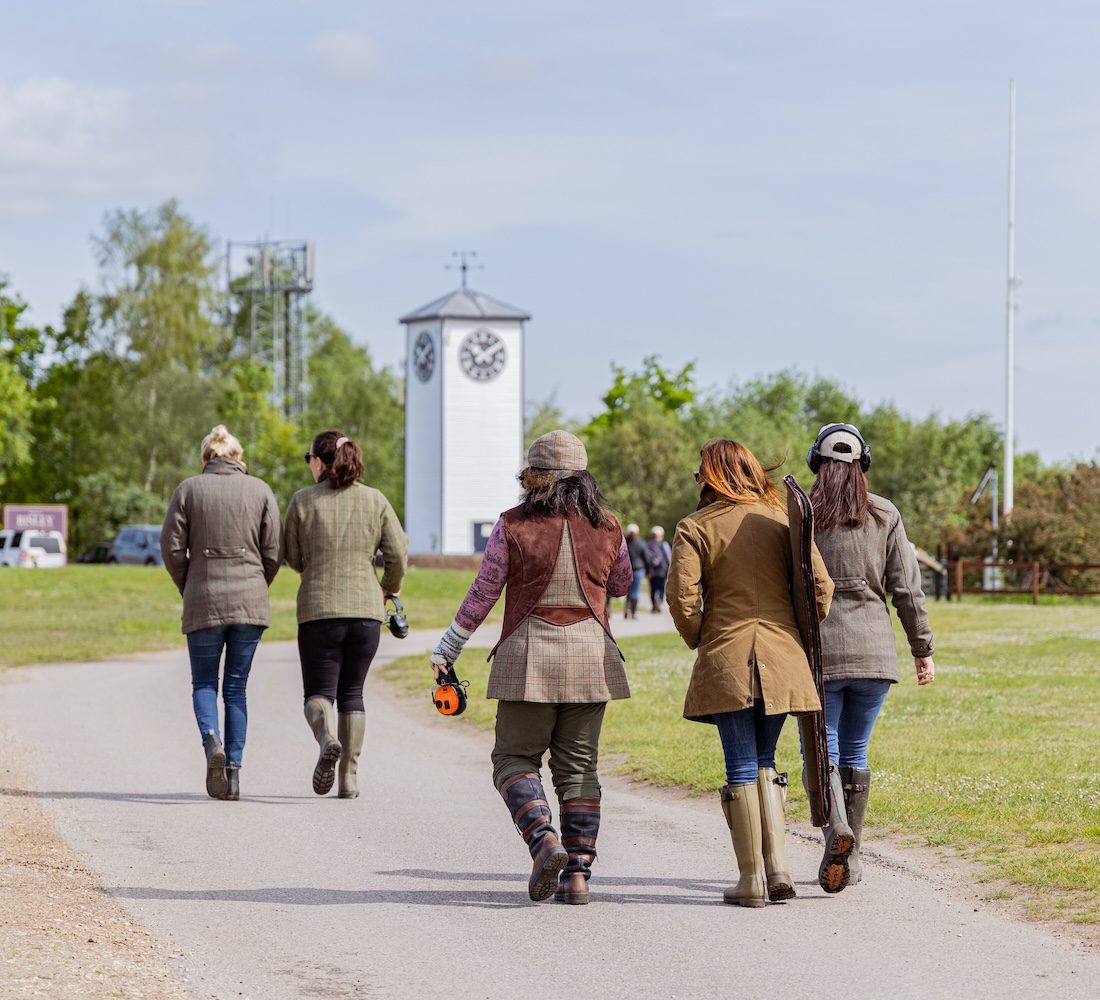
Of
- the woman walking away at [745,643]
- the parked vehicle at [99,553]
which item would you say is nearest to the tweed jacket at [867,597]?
the woman walking away at [745,643]

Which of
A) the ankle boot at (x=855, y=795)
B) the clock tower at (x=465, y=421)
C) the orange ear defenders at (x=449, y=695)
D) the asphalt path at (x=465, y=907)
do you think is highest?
the clock tower at (x=465, y=421)

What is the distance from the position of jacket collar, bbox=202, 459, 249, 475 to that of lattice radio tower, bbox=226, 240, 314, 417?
74.4 metres

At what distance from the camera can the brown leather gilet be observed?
7.32 meters

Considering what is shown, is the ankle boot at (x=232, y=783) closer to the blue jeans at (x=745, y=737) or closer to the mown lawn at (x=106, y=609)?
the blue jeans at (x=745, y=737)

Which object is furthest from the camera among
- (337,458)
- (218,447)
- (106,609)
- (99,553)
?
(99,553)

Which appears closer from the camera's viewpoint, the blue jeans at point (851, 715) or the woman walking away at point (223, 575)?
the blue jeans at point (851, 715)

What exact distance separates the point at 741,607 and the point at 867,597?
710 mm

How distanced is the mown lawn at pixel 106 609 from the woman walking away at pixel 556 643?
15.9 m

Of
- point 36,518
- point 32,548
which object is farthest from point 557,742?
point 36,518

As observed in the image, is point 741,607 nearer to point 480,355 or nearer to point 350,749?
A: point 350,749

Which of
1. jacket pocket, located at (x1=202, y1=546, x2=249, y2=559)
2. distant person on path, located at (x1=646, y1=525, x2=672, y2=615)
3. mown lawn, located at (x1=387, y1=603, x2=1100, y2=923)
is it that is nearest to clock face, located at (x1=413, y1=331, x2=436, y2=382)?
distant person on path, located at (x1=646, y1=525, x2=672, y2=615)

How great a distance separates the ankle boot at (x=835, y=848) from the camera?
7.20m

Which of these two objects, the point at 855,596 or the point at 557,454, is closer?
the point at 557,454

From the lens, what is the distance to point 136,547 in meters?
58.7
